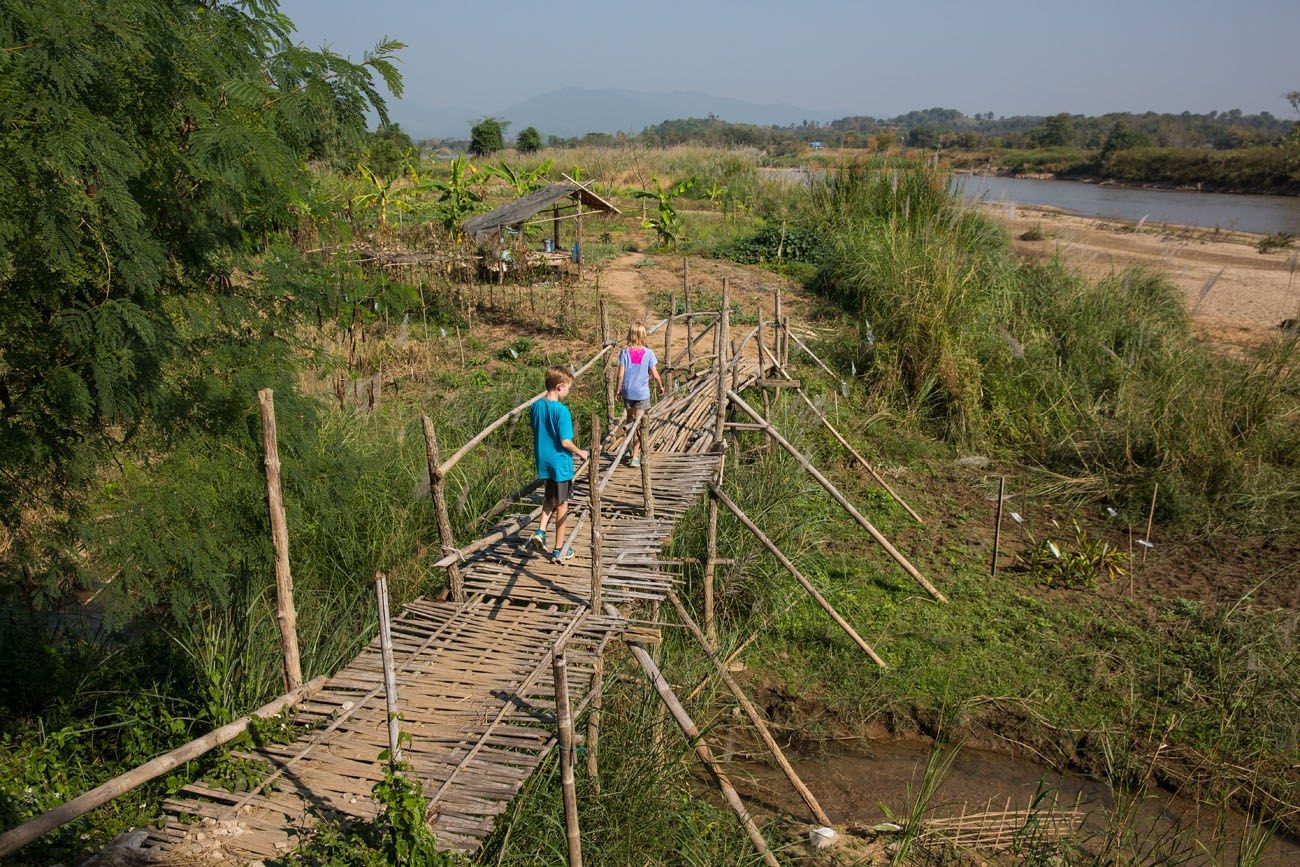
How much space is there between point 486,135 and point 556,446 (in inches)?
1145

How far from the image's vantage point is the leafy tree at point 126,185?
427 cm

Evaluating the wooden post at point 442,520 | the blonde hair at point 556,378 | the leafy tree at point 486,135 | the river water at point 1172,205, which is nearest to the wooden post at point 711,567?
the blonde hair at point 556,378

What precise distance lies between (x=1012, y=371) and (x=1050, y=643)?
14.5 ft

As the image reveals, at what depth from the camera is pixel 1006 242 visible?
46.1 ft

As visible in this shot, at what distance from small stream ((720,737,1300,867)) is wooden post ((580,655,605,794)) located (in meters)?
1.22

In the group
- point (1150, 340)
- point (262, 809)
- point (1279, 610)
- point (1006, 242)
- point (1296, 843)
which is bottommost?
point (1296, 843)

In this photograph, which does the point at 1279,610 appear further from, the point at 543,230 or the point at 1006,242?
the point at 543,230

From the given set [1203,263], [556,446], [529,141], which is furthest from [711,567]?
[529,141]

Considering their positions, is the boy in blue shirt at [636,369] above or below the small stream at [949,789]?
above

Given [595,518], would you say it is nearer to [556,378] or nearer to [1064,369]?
[556,378]

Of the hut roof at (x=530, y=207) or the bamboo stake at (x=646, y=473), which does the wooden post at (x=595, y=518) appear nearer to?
the bamboo stake at (x=646, y=473)

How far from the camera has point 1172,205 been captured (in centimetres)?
2972

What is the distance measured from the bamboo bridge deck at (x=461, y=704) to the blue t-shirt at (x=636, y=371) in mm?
1104

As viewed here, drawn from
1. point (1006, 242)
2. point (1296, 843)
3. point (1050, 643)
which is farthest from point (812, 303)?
point (1296, 843)
